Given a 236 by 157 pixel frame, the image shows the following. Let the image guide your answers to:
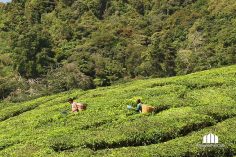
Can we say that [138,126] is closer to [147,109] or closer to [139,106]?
[147,109]

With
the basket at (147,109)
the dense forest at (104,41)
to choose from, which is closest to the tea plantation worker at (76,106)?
the basket at (147,109)

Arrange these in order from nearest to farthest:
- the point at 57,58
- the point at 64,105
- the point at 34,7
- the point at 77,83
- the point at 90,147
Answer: the point at 90,147
the point at 64,105
the point at 77,83
the point at 57,58
the point at 34,7

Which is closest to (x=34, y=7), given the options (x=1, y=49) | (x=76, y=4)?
(x=76, y=4)

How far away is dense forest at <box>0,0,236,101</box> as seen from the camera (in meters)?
83.2

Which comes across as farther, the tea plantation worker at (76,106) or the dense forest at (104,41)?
the dense forest at (104,41)

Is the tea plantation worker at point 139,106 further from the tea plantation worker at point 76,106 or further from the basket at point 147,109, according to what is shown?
the tea plantation worker at point 76,106

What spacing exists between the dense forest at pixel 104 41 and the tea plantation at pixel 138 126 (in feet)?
121

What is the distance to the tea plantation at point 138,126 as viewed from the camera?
88.0 feet

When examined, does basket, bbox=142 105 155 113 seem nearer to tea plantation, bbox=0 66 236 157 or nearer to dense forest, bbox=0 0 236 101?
tea plantation, bbox=0 66 236 157

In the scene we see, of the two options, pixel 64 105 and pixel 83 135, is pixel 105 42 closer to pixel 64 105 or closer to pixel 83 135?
pixel 64 105

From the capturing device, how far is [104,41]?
326ft

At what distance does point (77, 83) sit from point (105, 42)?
21.2 m

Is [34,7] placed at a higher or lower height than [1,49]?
higher

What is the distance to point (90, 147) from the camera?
93.0 ft
